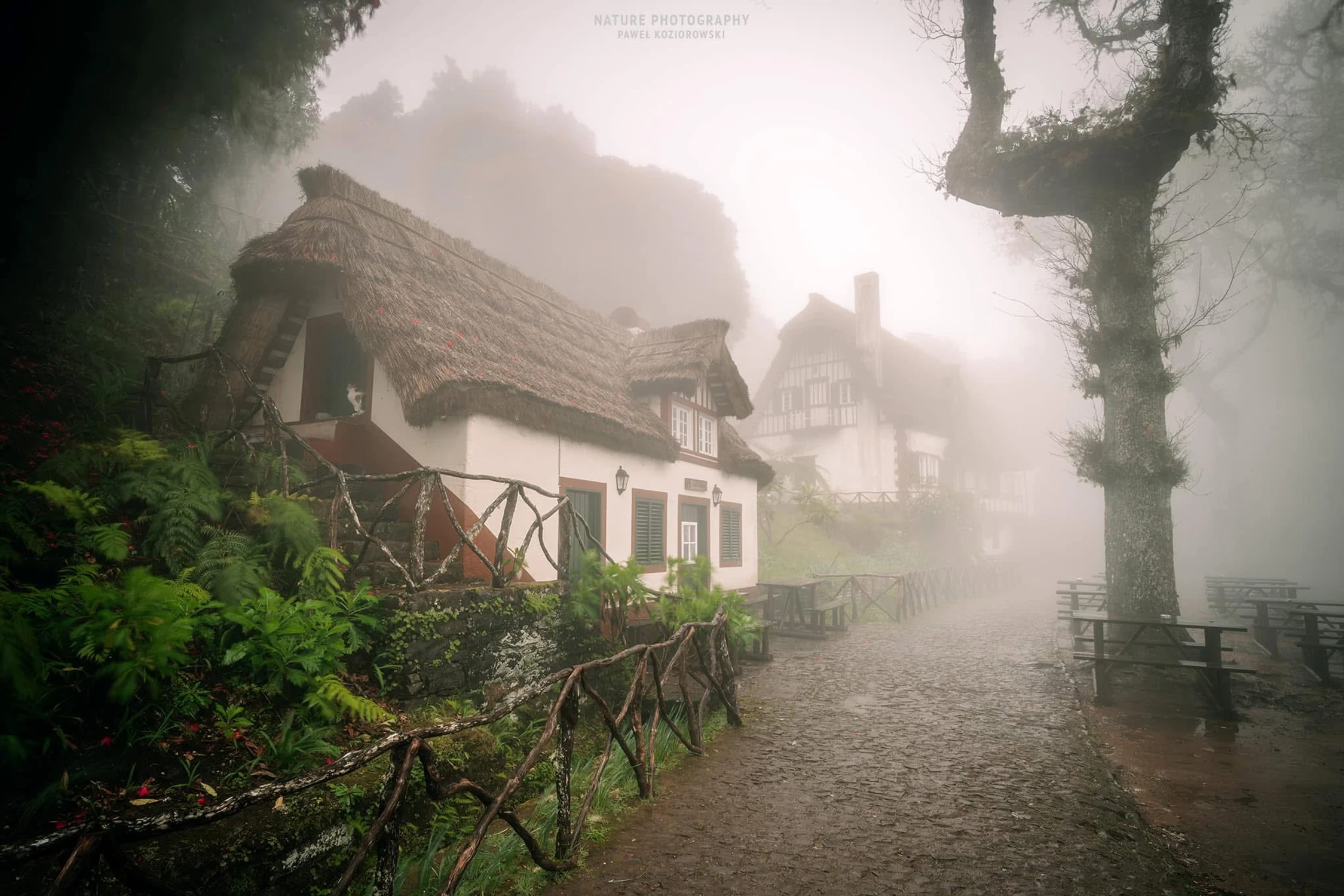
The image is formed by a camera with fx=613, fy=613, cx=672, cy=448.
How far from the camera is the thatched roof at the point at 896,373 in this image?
1088 inches

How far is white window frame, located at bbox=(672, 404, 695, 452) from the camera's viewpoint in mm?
13555

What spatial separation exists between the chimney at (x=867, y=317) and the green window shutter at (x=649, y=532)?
1797 cm

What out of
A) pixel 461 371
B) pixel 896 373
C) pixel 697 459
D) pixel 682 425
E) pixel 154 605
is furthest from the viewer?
pixel 896 373

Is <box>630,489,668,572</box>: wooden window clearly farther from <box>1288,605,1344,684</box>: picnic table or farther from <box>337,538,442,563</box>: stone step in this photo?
<box>1288,605,1344,684</box>: picnic table

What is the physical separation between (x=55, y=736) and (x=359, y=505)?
5.21m

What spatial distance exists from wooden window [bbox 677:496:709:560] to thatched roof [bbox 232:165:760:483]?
5.52 ft

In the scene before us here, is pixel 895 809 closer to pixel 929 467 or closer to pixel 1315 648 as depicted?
pixel 1315 648

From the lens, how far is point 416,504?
746 centimetres

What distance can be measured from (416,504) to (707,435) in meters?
8.57

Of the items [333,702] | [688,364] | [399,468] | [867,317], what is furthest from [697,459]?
[867,317]

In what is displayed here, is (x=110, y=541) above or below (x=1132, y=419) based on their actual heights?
below

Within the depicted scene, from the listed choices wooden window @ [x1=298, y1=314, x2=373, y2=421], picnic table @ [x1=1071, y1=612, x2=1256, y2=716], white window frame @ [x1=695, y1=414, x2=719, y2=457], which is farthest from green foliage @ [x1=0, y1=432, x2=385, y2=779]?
white window frame @ [x1=695, y1=414, x2=719, y2=457]

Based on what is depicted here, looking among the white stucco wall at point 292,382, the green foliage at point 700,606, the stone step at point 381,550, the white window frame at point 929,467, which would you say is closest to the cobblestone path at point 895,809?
the green foliage at point 700,606

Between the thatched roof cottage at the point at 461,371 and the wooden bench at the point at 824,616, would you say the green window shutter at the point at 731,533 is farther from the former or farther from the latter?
the wooden bench at the point at 824,616
